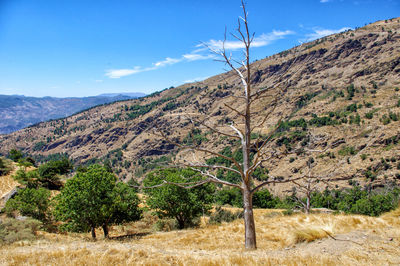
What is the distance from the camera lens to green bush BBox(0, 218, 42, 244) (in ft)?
50.8

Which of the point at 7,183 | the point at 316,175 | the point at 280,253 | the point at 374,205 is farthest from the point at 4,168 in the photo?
the point at 374,205

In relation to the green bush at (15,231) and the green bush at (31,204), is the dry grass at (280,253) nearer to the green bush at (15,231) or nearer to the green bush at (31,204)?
the green bush at (15,231)

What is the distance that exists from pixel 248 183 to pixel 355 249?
3.16m

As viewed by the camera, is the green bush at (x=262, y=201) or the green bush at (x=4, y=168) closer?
the green bush at (x=4, y=168)

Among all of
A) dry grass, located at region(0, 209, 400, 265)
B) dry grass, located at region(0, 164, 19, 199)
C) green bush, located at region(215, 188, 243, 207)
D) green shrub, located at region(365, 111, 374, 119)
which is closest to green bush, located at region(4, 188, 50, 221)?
dry grass, located at region(0, 164, 19, 199)

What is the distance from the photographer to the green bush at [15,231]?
50.8 feet

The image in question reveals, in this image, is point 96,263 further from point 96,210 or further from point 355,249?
point 96,210

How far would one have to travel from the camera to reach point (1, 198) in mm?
30875

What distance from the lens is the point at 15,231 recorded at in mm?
17906

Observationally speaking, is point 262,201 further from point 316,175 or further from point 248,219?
point 316,175

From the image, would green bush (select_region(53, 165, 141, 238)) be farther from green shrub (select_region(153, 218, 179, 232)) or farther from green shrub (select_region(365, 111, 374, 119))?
green shrub (select_region(365, 111, 374, 119))

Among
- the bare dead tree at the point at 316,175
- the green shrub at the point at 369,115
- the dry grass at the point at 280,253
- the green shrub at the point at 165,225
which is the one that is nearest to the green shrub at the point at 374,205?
the green shrub at the point at 165,225

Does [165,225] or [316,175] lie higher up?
[316,175]

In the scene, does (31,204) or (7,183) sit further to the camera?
Result: (7,183)
